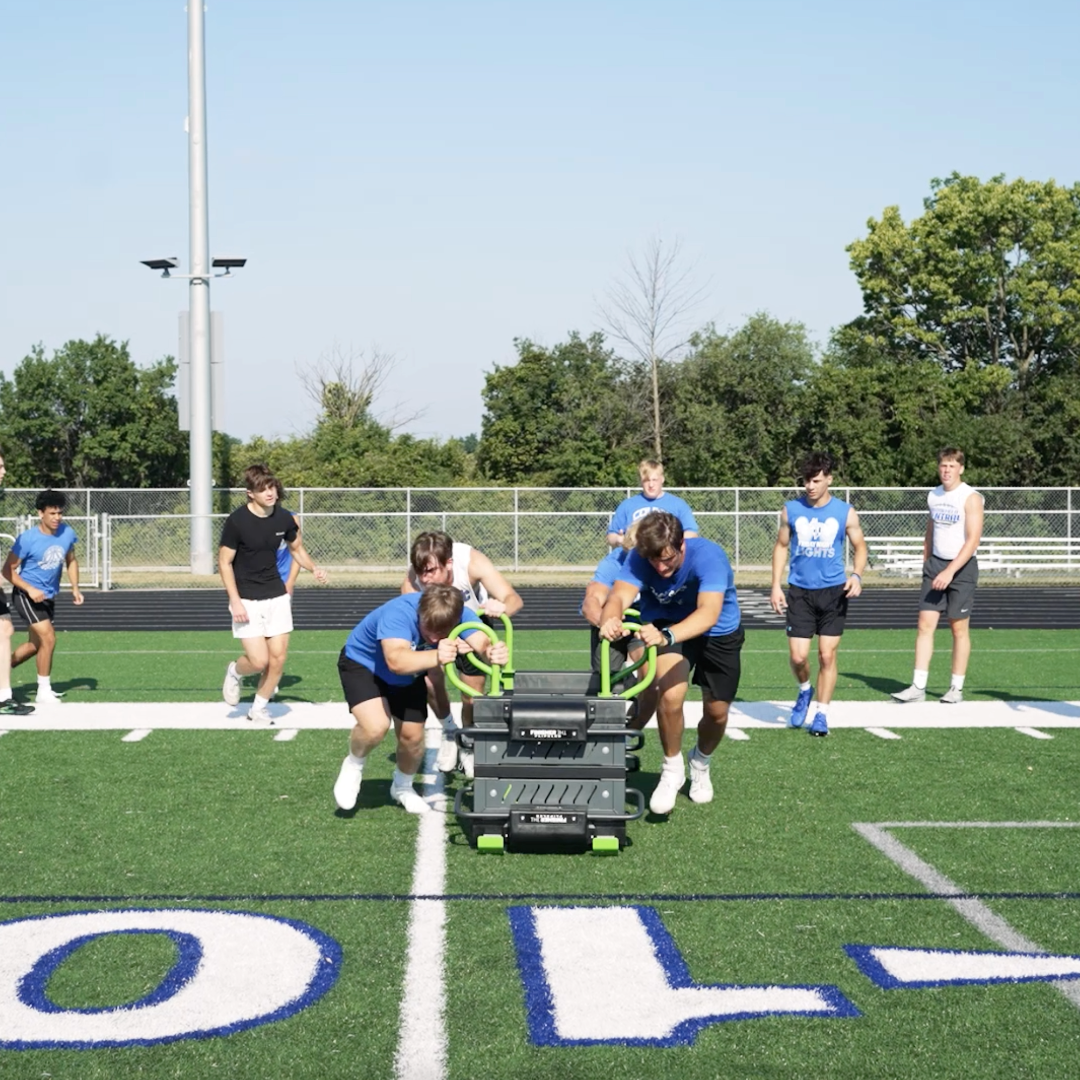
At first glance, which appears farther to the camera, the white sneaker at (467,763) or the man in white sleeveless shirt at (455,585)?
the white sneaker at (467,763)

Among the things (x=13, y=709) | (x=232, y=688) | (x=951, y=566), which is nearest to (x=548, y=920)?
(x=232, y=688)

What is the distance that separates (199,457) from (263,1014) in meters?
24.1

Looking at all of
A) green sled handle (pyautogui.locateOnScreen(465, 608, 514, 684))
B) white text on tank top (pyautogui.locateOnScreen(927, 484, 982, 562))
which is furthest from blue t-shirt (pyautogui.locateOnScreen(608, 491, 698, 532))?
green sled handle (pyautogui.locateOnScreen(465, 608, 514, 684))

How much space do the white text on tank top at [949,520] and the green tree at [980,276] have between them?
3599cm

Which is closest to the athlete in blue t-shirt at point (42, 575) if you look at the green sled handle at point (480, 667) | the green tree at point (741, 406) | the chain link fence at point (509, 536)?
the green sled handle at point (480, 667)

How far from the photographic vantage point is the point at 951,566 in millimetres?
10281

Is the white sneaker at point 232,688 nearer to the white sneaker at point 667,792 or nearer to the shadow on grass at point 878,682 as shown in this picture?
the white sneaker at point 667,792

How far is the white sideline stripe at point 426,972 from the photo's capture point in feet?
12.2

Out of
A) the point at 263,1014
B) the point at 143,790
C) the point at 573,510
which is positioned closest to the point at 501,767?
the point at 263,1014

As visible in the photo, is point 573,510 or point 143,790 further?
point 573,510

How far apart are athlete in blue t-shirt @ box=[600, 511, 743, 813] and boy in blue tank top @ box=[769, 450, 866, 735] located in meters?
2.21

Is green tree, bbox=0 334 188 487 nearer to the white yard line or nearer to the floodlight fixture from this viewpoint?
the floodlight fixture

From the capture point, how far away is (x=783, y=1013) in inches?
159

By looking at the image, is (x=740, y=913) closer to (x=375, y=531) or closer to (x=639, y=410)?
(x=375, y=531)
